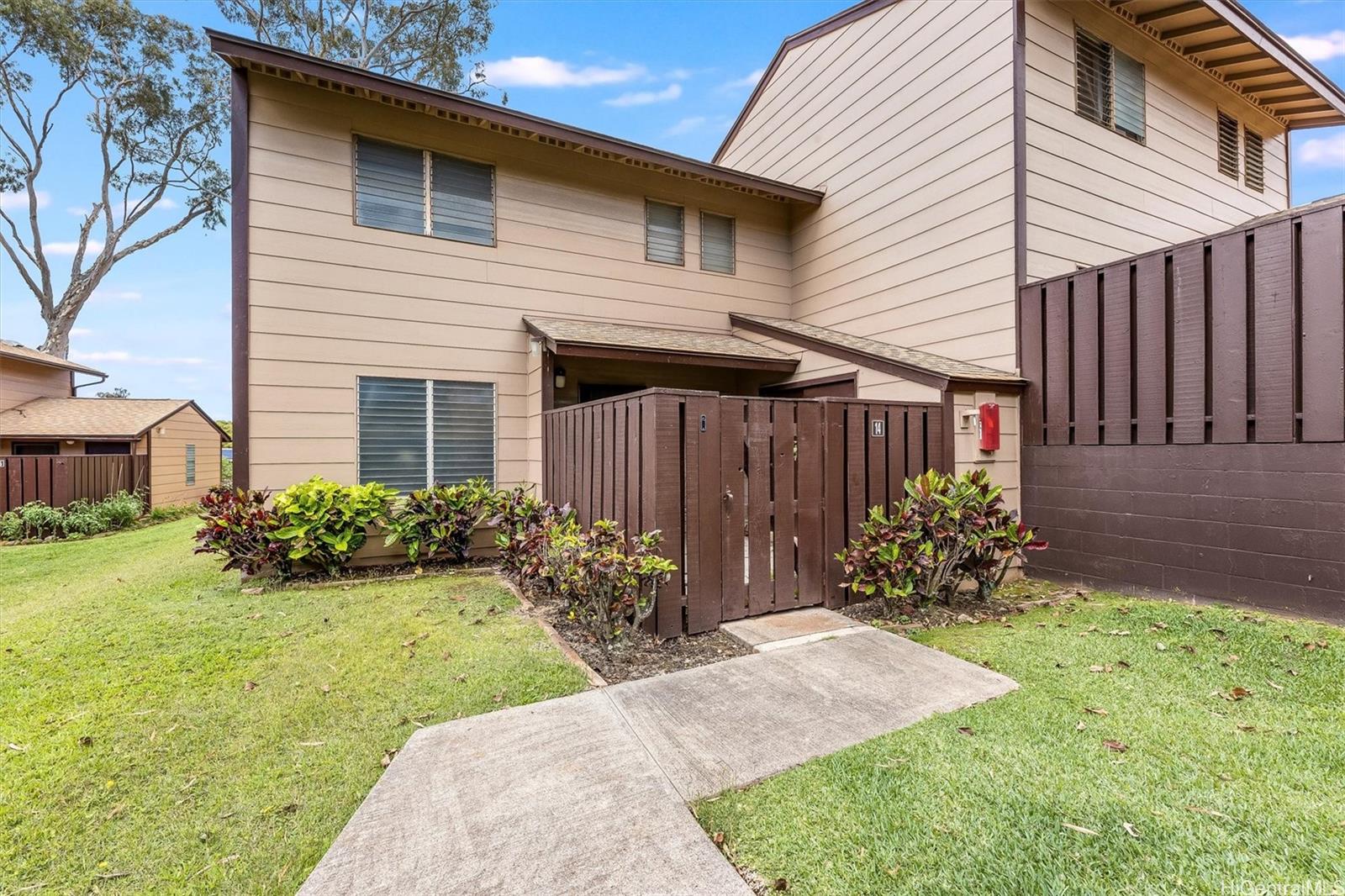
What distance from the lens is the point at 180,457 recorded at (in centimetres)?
1512

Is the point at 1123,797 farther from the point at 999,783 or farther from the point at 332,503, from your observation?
the point at 332,503

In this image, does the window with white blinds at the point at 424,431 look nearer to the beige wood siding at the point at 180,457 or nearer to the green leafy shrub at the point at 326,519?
the green leafy shrub at the point at 326,519

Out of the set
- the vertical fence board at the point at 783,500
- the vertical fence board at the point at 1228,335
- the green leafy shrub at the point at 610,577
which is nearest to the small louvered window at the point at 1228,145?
the vertical fence board at the point at 1228,335

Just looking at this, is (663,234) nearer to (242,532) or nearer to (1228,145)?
(242,532)

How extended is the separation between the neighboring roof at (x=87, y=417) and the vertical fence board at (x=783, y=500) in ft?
51.6

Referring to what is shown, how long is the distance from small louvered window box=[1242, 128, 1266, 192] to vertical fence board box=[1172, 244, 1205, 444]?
6.20m

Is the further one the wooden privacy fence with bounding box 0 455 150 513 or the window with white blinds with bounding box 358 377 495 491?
the wooden privacy fence with bounding box 0 455 150 513

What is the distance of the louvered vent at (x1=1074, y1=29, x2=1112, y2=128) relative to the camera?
6531 millimetres

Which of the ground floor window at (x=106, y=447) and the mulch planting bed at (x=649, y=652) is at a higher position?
the ground floor window at (x=106, y=447)

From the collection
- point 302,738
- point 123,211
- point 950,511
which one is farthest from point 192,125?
point 950,511

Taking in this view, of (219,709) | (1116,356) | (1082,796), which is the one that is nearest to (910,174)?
(1116,356)

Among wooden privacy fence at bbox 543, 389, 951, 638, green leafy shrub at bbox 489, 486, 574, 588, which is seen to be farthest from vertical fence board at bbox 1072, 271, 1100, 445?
green leafy shrub at bbox 489, 486, 574, 588

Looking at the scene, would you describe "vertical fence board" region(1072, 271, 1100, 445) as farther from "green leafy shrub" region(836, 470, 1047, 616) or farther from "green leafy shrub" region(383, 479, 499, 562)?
"green leafy shrub" region(383, 479, 499, 562)

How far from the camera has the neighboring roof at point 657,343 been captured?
644 centimetres
